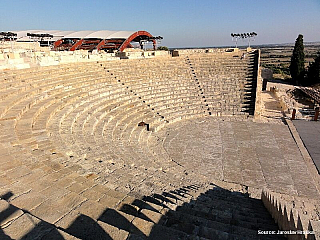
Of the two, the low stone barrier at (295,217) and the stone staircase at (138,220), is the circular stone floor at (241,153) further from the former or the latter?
the stone staircase at (138,220)

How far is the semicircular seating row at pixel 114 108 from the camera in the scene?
6.16 metres

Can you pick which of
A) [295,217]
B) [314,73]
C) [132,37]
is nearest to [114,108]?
[295,217]

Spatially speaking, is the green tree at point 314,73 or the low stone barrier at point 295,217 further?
the green tree at point 314,73

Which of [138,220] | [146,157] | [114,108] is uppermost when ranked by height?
[138,220]

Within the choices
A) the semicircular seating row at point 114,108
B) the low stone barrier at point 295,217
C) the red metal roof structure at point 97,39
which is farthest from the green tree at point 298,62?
the low stone barrier at point 295,217

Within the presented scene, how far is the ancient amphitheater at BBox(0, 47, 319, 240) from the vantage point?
11.0 feet

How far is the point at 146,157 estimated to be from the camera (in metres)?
8.95

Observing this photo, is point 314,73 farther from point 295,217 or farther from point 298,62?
point 295,217

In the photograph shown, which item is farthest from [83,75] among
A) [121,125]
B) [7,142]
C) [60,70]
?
[7,142]

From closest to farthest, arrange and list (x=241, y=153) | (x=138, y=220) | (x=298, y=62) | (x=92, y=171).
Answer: (x=138, y=220) → (x=92, y=171) → (x=241, y=153) → (x=298, y=62)

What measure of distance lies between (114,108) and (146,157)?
492 centimetres

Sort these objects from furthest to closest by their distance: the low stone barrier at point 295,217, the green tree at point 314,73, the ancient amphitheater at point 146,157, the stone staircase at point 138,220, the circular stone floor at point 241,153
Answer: the green tree at point 314,73 → the circular stone floor at point 241,153 → the ancient amphitheater at point 146,157 → the low stone barrier at point 295,217 → the stone staircase at point 138,220

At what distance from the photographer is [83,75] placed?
1433 centimetres

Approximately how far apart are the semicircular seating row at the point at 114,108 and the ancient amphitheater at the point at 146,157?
6 cm
